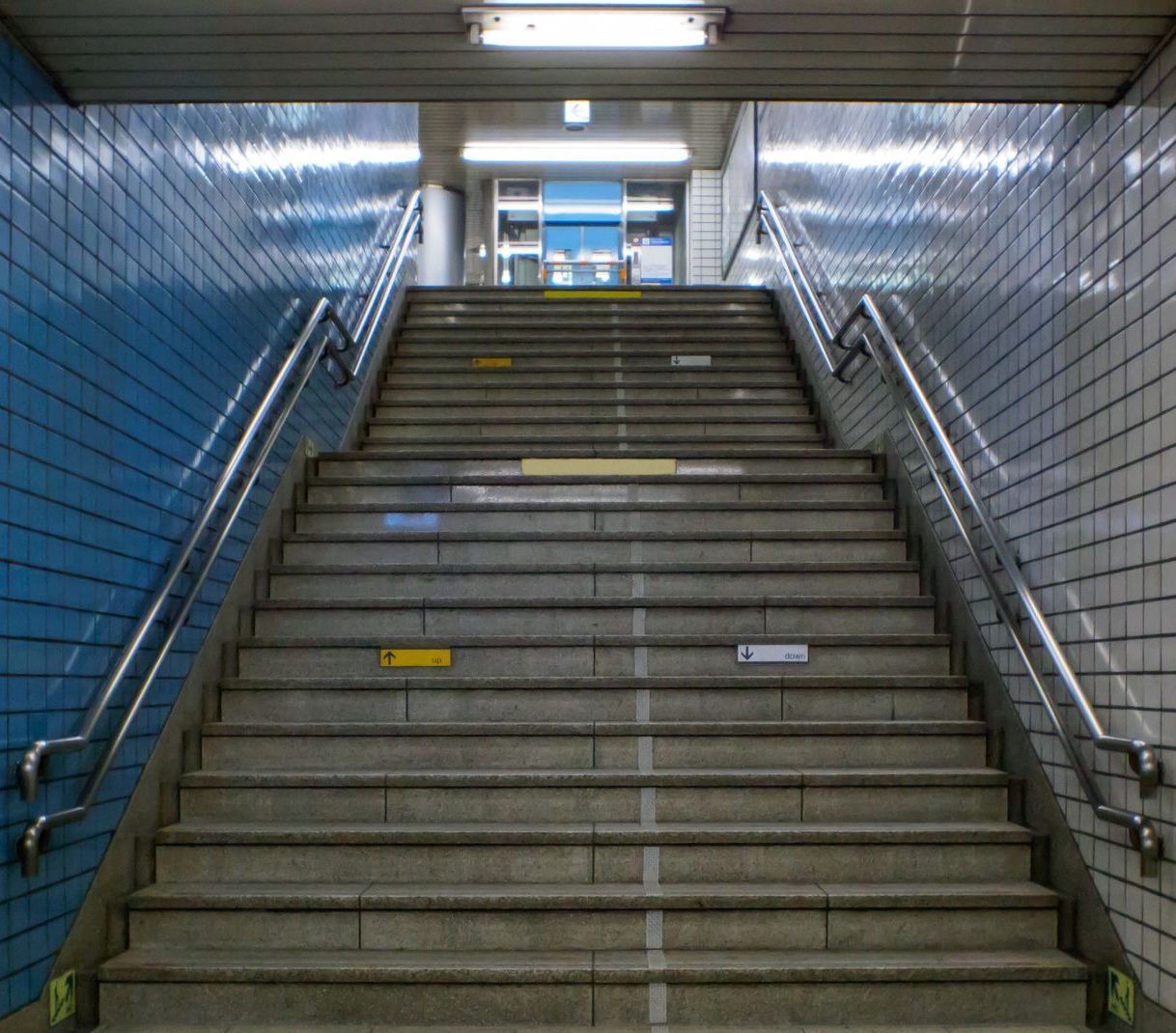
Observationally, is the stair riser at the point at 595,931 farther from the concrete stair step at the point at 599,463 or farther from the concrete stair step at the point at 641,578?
the concrete stair step at the point at 599,463

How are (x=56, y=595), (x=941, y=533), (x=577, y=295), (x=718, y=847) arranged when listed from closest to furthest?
(x=56, y=595) → (x=718, y=847) → (x=941, y=533) → (x=577, y=295)

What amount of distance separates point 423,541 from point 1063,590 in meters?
2.75

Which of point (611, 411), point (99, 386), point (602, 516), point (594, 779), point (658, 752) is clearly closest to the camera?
A: point (99, 386)

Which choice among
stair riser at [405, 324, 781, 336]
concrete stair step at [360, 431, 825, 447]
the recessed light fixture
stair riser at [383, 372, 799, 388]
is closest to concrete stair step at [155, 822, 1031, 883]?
the recessed light fixture

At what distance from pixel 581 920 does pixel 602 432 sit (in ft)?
12.5

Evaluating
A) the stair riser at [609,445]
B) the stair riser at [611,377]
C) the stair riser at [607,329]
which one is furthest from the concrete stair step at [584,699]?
the stair riser at [607,329]

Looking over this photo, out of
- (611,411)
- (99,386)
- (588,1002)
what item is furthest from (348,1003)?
(611,411)

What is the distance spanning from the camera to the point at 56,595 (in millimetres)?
3271

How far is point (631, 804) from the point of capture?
13.5ft

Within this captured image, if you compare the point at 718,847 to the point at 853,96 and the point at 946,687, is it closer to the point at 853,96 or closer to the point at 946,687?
the point at 946,687

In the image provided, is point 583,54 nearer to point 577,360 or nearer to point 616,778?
point 616,778

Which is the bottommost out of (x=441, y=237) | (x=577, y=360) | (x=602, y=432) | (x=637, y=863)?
(x=637, y=863)

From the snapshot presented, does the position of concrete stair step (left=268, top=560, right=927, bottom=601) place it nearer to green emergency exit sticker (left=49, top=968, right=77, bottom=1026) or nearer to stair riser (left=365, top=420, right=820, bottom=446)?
stair riser (left=365, top=420, right=820, bottom=446)

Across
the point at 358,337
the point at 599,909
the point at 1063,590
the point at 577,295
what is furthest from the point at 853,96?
the point at 577,295
